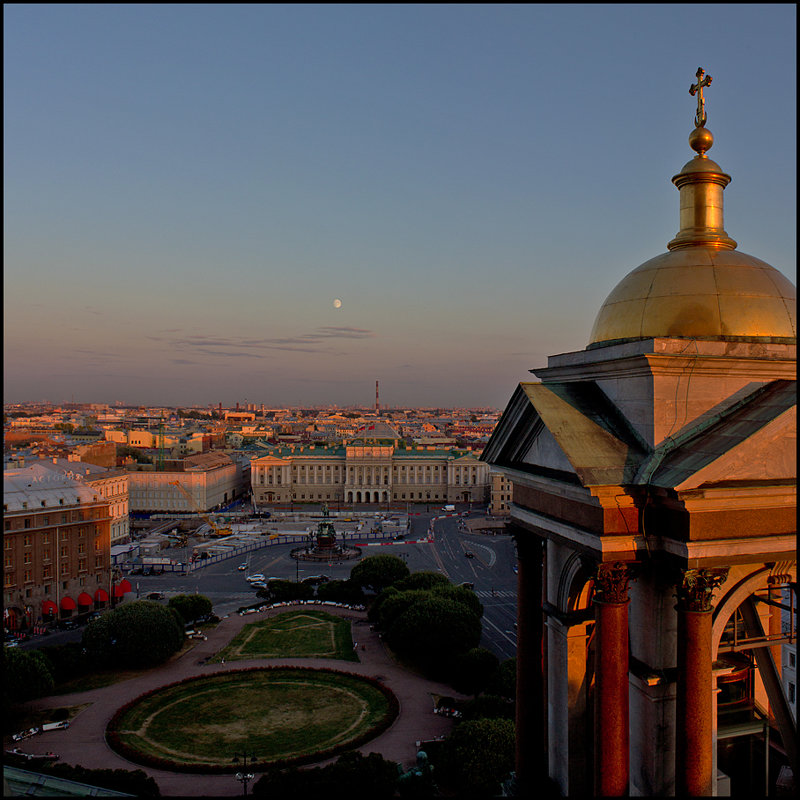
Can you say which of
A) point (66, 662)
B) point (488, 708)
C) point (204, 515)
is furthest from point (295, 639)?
point (204, 515)

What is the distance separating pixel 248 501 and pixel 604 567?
153 meters

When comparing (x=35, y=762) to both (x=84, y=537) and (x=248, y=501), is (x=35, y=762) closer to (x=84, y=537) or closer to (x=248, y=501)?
(x=84, y=537)

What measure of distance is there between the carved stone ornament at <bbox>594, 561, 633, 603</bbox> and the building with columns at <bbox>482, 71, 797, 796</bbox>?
3cm

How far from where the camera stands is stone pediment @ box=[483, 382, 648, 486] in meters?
13.3

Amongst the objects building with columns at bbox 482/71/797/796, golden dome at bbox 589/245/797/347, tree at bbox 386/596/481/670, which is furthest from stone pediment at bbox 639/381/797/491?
tree at bbox 386/596/481/670

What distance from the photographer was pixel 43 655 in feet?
157

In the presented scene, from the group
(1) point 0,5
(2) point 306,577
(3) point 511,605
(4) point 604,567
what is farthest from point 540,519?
A: (2) point 306,577

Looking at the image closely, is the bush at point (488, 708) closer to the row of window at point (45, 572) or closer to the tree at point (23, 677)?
the tree at point (23, 677)

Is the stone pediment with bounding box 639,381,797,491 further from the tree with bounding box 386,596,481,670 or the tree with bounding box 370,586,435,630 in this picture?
the tree with bounding box 370,586,435,630

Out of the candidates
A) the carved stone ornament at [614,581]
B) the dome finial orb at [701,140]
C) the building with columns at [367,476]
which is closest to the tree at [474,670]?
the carved stone ornament at [614,581]

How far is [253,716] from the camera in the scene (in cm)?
4434

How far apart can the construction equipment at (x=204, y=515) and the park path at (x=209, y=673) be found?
52026 mm

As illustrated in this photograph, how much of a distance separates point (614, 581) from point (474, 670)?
37.1 meters

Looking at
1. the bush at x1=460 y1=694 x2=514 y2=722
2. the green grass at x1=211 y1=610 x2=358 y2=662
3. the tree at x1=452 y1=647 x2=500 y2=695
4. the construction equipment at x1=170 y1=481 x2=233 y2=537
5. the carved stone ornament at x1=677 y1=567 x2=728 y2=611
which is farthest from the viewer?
the construction equipment at x1=170 y1=481 x2=233 y2=537
